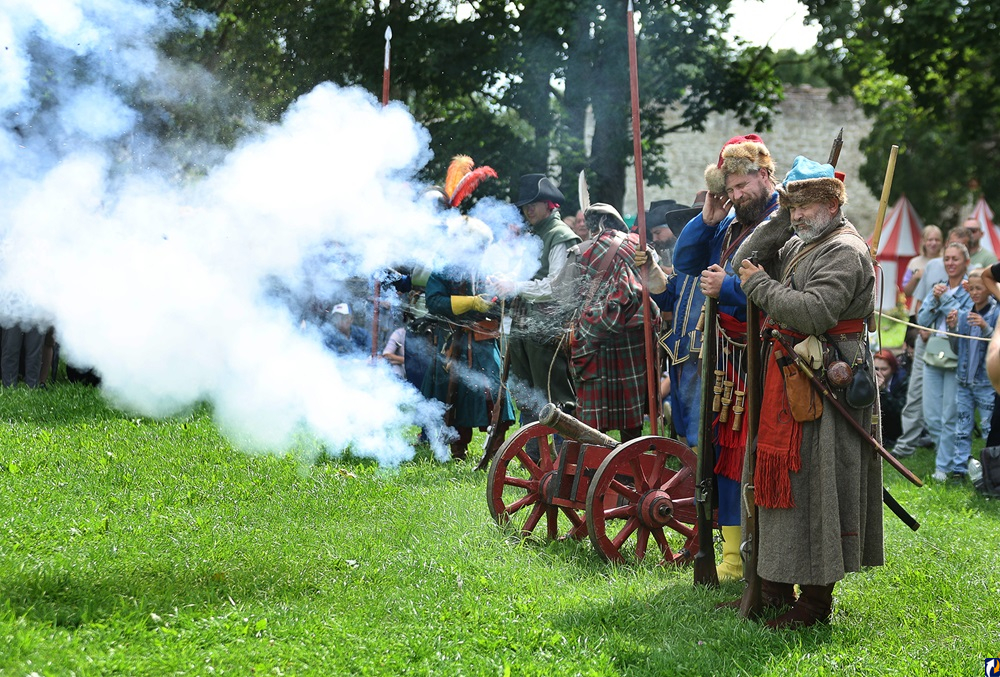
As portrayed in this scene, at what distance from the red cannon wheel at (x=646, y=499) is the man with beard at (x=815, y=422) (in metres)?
0.93

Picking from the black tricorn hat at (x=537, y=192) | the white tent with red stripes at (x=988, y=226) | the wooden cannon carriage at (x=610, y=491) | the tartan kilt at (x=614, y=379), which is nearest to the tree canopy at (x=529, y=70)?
the white tent with red stripes at (x=988, y=226)

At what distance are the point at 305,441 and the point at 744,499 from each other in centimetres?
369

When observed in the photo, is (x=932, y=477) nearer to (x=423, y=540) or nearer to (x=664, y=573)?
(x=664, y=573)

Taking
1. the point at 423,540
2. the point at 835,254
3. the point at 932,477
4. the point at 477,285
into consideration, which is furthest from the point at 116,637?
the point at 932,477

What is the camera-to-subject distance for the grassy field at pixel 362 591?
4012 millimetres

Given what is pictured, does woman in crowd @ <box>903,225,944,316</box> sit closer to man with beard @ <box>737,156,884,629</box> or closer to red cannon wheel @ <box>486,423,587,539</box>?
red cannon wheel @ <box>486,423,587,539</box>

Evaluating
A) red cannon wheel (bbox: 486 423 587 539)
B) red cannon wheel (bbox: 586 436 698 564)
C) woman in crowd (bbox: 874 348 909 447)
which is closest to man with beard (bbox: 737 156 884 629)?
red cannon wheel (bbox: 586 436 698 564)

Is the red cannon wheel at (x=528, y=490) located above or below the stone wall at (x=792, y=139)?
below

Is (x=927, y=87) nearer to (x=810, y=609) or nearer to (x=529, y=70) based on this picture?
(x=529, y=70)

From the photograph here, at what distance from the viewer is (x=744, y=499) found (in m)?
4.61

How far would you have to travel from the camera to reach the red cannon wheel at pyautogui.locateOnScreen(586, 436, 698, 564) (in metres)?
5.35

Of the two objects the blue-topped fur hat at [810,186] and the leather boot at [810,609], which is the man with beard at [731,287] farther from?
the leather boot at [810,609]

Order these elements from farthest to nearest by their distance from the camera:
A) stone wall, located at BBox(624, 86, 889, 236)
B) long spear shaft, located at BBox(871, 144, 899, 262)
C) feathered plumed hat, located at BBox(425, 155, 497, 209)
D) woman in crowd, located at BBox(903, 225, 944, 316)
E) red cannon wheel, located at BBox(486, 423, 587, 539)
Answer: stone wall, located at BBox(624, 86, 889, 236)
woman in crowd, located at BBox(903, 225, 944, 316)
feathered plumed hat, located at BBox(425, 155, 497, 209)
red cannon wheel, located at BBox(486, 423, 587, 539)
long spear shaft, located at BBox(871, 144, 899, 262)

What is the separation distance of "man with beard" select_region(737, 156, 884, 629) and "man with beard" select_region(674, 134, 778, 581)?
0.39 meters
